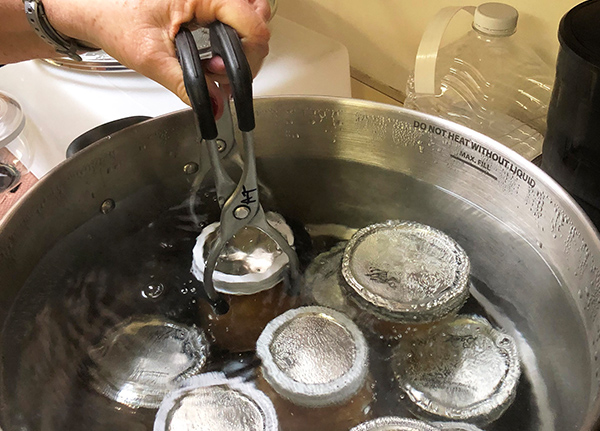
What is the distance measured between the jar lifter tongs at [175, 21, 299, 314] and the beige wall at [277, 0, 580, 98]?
14.1 inches

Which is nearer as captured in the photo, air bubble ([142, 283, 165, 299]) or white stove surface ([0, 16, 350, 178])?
air bubble ([142, 283, 165, 299])

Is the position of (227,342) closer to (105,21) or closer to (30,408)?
(30,408)

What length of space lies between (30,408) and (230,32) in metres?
0.32

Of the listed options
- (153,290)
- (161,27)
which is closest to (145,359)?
(153,290)

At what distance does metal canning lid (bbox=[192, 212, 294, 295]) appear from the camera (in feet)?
1.80

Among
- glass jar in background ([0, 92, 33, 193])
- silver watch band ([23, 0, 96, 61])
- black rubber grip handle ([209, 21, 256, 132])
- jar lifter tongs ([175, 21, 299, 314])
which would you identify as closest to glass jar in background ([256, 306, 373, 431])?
jar lifter tongs ([175, 21, 299, 314])

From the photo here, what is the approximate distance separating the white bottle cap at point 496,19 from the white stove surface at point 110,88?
19 cm

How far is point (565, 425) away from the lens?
0.40 meters

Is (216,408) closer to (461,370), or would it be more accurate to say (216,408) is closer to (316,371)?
(316,371)

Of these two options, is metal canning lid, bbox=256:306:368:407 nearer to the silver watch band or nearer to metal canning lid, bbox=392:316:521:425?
metal canning lid, bbox=392:316:521:425

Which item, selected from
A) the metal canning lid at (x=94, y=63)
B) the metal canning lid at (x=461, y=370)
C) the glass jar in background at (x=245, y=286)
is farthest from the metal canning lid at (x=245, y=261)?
the metal canning lid at (x=94, y=63)

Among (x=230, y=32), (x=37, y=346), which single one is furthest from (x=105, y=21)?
(x=37, y=346)

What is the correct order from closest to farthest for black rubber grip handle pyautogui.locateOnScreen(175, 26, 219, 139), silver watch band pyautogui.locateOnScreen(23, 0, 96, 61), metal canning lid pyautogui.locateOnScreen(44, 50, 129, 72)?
black rubber grip handle pyautogui.locateOnScreen(175, 26, 219, 139), silver watch band pyautogui.locateOnScreen(23, 0, 96, 61), metal canning lid pyautogui.locateOnScreen(44, 50, 129, 72)

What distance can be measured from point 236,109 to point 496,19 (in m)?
0.34
